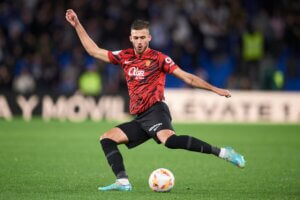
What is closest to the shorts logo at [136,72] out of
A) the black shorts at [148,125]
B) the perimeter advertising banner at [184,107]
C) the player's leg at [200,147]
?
the black shorts at [148,125]

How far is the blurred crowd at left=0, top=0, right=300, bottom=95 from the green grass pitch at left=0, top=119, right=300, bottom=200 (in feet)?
14.1

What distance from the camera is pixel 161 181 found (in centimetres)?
820


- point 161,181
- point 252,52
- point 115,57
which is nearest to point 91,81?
point 252,52

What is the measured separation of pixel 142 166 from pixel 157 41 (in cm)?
1280

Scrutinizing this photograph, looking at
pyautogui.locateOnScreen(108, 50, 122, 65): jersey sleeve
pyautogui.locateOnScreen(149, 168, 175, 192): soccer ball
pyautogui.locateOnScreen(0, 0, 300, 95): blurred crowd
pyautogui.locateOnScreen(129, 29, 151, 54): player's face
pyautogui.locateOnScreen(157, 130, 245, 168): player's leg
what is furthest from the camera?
pyautogui.locateOnScreen(0, 0, 300, 95): blurred crowd

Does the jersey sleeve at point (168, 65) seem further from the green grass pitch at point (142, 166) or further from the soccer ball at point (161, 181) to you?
the green grass pitch at point (142, 166)

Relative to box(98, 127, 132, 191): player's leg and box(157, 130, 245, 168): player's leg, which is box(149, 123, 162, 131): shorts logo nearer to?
box(157, 130, 245, 168): player's leg

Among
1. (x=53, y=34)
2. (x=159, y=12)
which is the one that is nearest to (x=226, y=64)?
(x=159, y=12)

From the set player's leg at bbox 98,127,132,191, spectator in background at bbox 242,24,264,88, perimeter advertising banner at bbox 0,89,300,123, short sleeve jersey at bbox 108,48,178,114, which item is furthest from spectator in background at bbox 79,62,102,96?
player's leg at bbox 98,127,132,191

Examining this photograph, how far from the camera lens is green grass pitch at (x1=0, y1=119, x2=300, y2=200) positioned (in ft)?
26.9

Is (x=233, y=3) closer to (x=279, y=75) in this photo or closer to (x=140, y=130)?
(x=279, y=75)

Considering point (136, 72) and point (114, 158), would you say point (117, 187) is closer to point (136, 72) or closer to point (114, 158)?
point (114, 158)

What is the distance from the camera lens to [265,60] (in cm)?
2347

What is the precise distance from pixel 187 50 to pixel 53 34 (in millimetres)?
4550
